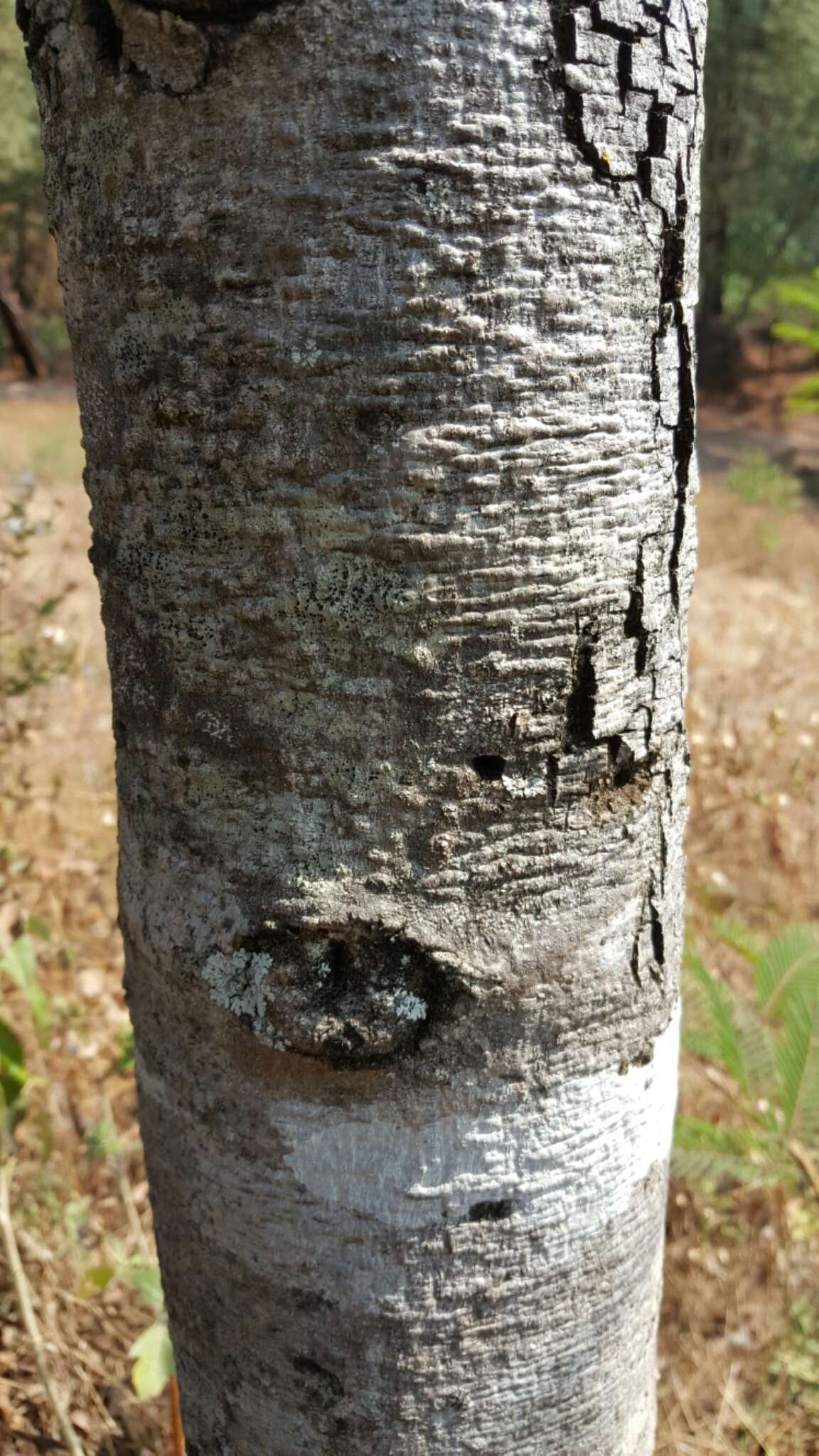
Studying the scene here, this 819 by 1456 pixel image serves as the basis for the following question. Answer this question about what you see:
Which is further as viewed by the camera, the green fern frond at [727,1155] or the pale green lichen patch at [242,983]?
the green fern frond at [727,1155]

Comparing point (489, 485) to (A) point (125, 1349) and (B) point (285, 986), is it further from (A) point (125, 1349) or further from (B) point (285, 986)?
(A) point (125, 1349)

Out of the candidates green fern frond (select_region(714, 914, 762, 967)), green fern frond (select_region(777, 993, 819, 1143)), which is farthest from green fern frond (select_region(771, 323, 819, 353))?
green fern frond (select_region(777, 993, 819, 1143))

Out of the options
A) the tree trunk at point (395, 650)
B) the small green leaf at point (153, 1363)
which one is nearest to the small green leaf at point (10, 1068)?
the small green leaf at point (153, 1363)

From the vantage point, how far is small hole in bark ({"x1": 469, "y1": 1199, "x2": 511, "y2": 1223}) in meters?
0.80

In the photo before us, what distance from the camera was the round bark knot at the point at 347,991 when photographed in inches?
29.1

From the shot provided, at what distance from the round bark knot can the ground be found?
45.4 inches

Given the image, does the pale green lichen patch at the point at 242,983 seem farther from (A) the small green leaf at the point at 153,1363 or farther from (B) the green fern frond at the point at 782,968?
(B) the green fern frond at the point at 782,968

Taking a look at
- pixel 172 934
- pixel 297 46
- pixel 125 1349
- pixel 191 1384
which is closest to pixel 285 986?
pixel 172 934

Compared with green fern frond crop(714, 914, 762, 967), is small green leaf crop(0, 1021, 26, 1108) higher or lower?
higher

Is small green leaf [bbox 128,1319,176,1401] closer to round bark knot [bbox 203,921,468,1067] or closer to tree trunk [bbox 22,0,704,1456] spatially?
tree trunk [bbox 22,0,704,1456]

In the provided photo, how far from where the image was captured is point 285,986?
74 centimetres

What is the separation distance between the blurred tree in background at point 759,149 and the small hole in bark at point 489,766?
38.1 ft

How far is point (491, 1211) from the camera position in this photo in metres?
0.80

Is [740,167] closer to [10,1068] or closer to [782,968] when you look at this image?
[782,968]
